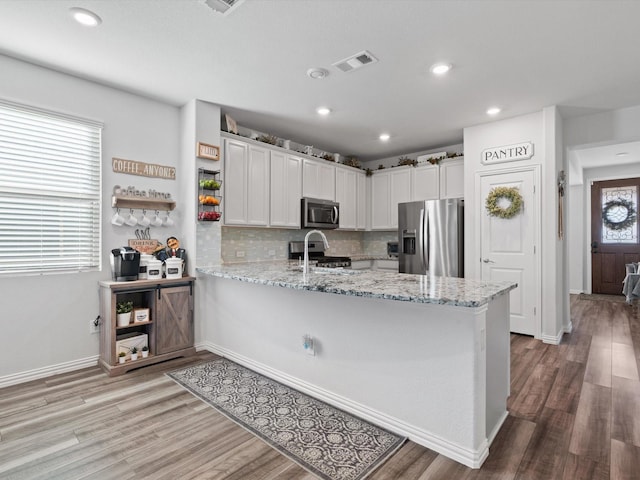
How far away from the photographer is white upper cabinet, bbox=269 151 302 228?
4.39m

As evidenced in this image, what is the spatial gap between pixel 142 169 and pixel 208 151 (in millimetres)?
667

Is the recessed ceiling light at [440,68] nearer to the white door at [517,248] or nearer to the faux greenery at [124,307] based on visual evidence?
the white door at [517,248]

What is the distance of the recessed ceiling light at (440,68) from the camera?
2813 mm

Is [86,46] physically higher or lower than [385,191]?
higher

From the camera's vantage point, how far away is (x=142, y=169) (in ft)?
11.3

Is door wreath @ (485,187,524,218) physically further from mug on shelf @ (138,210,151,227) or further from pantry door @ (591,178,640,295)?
pantry door @ (591,178,640,295)

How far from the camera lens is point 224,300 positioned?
3.44 m

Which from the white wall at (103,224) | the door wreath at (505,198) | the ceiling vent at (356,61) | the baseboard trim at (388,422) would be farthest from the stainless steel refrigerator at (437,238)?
the white wall at (103,224)

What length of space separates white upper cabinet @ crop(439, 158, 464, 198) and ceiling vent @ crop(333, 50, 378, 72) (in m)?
2.63

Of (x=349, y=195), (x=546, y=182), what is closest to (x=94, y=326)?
(x=349, y=195)

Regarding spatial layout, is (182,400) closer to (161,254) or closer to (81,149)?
(161,254)

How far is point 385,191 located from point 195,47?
3777 millimetres

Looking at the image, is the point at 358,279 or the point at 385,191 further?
the point at 385,191

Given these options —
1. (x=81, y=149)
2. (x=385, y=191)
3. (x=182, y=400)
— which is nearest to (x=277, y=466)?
(x=182, y=400)
